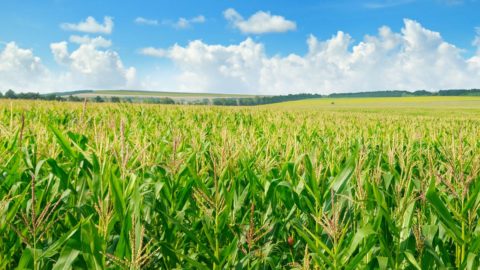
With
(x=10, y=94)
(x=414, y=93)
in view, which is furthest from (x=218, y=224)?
(x=414, y=93)

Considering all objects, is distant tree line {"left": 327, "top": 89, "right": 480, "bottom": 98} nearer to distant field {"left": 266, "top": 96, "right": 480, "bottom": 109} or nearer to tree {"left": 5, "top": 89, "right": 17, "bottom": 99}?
distant field {"left": 266, "top": 96, "right": 480, "bottom": 109}

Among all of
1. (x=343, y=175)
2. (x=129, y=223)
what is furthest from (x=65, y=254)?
(x=343, y=175)

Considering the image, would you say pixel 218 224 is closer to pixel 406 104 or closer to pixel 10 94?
A: pixel 10 94

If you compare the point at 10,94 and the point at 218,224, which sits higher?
the point at 10,94

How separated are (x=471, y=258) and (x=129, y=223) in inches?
64.5

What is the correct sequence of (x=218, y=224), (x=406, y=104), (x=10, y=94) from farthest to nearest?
(x=406, y=104) → (x=10, y=94) → (x=218, y=224)

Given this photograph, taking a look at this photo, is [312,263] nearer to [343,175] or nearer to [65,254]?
[343,175]

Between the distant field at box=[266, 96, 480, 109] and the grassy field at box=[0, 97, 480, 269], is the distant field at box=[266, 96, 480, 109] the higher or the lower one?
the lower one

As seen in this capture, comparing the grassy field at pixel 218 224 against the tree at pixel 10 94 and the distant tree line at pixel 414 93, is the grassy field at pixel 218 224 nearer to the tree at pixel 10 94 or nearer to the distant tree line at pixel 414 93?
the tree at pixel 10 94

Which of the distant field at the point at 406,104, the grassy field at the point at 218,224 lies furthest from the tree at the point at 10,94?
the grassy field at the point at 218,224

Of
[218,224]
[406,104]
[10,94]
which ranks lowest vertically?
[406,104]

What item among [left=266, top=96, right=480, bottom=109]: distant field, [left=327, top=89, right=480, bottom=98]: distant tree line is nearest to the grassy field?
[left=266, top=96, right=480, bottom=109]: distant field

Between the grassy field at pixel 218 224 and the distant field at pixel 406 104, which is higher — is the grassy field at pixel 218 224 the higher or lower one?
the higher one

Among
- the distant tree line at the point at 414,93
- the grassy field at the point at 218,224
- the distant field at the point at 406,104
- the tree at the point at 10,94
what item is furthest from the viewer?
the distant tree line at the point at 414,93
